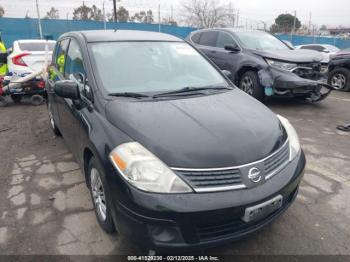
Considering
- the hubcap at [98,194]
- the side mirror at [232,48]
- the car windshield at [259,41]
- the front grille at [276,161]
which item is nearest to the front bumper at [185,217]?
the front grille at [276,161]

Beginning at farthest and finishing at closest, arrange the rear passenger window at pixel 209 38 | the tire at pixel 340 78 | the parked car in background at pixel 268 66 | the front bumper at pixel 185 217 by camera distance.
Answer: the tire at pixel 340 78 → the rear passenger window at pixel 209 38 → the parked car in background at pixel 268 66 → the front bumper at pixel 185 217

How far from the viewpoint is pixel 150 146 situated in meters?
2.12

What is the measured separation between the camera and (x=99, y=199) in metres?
2.70

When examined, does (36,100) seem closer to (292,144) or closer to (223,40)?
(223,40)

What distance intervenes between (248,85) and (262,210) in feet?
17.0

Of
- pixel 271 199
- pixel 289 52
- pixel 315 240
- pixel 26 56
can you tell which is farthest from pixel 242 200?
pixel 26 56

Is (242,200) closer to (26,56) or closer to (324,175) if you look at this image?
(324,175)

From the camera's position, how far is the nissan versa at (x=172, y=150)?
197cm

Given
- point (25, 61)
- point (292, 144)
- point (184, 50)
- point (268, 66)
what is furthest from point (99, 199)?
point (25, 61)

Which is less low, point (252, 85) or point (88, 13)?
point (88, 13)

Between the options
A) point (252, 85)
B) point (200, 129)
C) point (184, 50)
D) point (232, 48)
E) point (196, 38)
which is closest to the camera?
point (200, 129)

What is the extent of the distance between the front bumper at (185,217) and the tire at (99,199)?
0.41m

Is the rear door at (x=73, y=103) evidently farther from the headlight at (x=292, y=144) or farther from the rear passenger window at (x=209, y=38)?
the rear passenger window at (x=209, y=38)

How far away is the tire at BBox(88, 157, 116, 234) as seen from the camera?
8.14 ft
